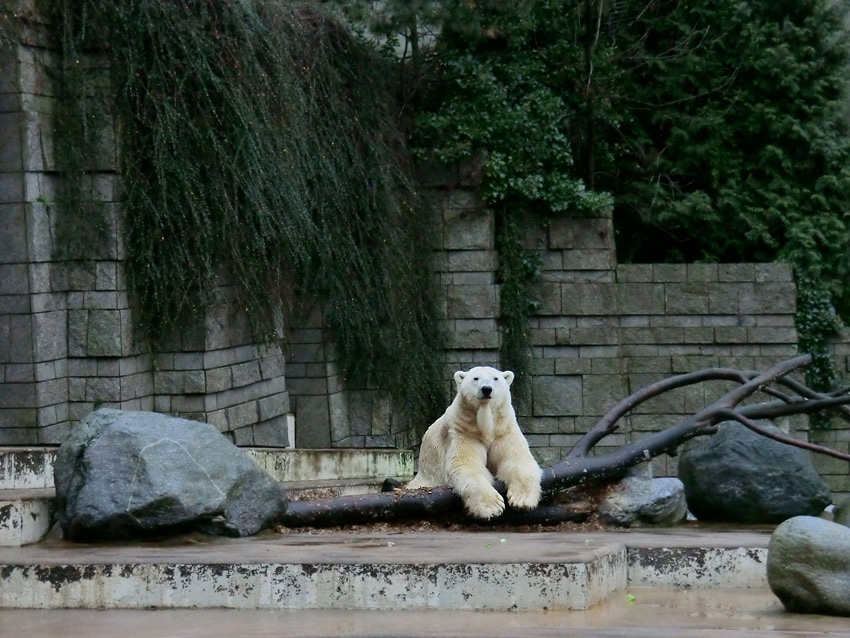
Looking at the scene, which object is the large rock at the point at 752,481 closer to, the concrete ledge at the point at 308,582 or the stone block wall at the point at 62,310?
the concrete ledge at the point at 308,582

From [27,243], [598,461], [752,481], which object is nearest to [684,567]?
[598,461]

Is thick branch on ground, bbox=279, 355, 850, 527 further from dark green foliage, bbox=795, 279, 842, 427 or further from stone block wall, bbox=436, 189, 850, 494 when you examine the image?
dark green foliage, bbox=795, 279, 842, 427

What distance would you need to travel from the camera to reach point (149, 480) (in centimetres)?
539

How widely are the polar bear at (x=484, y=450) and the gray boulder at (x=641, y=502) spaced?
1.85 ft

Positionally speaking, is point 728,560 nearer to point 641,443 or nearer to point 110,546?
point 641,443

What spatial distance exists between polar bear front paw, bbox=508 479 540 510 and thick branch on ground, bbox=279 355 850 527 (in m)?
0.11

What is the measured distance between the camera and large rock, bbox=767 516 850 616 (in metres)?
4.62

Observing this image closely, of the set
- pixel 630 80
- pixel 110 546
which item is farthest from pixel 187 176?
pixel 630 80

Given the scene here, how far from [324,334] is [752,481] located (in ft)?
13.6

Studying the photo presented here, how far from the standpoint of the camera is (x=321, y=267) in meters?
9.66

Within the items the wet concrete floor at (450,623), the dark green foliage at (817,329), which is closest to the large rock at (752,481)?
the wet concrete floor at (450,623)

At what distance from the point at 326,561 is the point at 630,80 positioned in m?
8.38

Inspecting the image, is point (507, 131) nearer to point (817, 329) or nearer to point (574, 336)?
point (574, 336)

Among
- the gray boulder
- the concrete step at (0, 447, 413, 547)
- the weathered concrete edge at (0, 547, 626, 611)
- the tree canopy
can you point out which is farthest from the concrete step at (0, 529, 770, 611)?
the tree canopy
